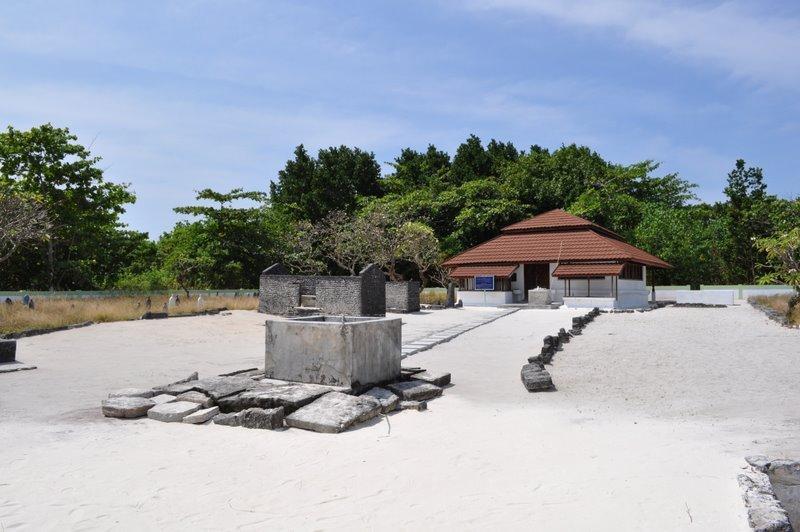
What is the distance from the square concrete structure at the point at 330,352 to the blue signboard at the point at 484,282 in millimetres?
24722

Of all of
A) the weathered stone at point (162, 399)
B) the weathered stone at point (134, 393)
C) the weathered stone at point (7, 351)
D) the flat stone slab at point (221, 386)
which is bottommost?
the weathered stone at point (162, 399)

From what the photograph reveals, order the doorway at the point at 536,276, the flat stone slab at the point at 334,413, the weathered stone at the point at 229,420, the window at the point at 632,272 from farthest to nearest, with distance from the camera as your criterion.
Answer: the doorway at the point at 536,276 → the window at the point at 632,272 → the weathered stone at the point at 229,420 → the flat stone slab at the point at 334,413

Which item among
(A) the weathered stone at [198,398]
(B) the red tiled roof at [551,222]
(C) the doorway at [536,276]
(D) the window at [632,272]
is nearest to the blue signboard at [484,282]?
(C) the doorway at [536,276]

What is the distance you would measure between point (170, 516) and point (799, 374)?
1042 cm

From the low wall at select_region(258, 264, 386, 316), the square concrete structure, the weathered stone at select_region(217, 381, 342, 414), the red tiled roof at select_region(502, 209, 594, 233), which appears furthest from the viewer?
the red tiled roof at select_region(502, 209, 594, 233)

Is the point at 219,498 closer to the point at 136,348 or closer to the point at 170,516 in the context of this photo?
the point at 170,516

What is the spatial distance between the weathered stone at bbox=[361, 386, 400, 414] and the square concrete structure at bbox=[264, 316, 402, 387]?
22 cm

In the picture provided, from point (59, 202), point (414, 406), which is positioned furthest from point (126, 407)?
point (59, 202)

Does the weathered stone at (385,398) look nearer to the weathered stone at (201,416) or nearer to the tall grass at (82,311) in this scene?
the weathered stone at (201,416)

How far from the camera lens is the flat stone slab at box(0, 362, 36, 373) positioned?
434 inches

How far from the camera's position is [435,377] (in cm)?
963

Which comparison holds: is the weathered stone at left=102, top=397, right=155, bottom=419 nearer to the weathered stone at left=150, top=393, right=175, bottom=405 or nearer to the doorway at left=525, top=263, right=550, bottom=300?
the weathered stone at left=150, top=393, right=175, bottom=405

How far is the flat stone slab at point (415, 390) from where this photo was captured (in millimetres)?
8523

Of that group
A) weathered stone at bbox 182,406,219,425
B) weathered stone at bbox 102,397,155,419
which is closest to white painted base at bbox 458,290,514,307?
weathered stone at bbox 182,406,219,425
